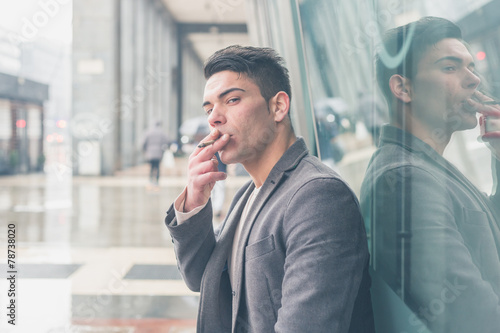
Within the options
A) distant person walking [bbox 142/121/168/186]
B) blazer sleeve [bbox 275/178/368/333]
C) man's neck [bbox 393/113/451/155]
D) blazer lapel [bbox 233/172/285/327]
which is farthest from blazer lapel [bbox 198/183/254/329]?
distant person walking [bbox 142/121/168/186]

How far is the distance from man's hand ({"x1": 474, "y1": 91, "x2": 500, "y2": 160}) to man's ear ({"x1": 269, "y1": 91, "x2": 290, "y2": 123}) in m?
0.67

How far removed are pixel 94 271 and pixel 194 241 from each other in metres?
3.44

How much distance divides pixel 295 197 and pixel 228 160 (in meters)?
0.32

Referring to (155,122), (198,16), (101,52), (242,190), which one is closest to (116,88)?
(101,52)

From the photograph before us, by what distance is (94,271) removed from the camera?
15.0 ft

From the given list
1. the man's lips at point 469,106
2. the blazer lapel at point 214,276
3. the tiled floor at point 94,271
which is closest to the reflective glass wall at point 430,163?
the man's lips at point 469,106

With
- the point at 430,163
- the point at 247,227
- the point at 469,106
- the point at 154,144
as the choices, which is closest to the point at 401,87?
the point at 430,163

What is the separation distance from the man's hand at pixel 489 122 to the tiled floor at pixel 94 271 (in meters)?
2.70

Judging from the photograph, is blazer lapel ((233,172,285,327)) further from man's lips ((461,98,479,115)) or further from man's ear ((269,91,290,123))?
man's lips ((461,98,479,115))

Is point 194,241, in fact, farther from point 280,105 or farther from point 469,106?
point 469,106

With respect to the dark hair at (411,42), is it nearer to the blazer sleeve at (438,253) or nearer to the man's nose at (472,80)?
the man's nose at (472,80)

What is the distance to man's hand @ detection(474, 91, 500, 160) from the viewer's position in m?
0.85

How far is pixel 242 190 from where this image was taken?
1.76 meters

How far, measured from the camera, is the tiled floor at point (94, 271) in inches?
131
